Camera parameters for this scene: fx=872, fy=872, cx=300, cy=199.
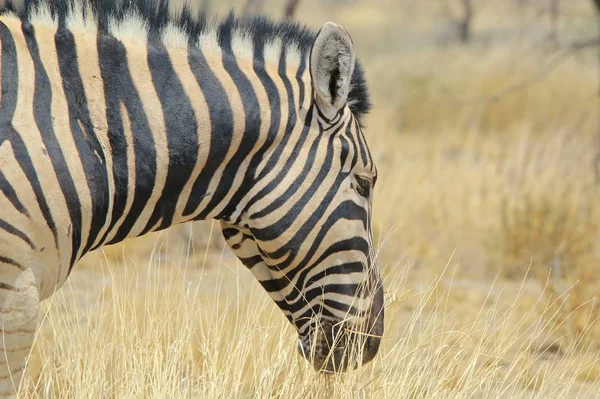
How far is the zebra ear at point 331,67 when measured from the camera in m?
2.80

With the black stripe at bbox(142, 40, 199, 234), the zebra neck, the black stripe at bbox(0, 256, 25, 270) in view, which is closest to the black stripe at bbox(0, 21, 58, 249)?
the black stripe at bbox(0, 256, 25, 270)

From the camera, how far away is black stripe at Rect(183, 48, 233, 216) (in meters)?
2.84

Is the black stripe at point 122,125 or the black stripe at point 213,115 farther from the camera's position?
the black stripe at point 213,115

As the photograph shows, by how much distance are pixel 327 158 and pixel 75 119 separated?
0.83m

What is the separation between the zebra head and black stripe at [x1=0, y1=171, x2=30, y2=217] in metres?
0.77

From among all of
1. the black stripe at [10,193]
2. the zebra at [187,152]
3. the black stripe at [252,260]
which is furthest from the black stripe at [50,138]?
the black stripe at [252,260]

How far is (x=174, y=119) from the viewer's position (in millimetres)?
2787

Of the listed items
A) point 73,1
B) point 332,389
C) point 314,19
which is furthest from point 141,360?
point 314,19

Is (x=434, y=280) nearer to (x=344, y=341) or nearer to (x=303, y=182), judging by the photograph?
(x=344, y=341)

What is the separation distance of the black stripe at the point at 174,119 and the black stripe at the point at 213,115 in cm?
5

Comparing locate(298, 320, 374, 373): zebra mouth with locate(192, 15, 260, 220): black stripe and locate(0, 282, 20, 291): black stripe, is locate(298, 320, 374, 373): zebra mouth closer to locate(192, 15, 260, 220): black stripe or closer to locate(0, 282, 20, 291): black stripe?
locate(192, 15, 260, 220): black stripe

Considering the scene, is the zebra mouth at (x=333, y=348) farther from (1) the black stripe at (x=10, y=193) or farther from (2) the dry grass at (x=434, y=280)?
(1) the black stripe at (x=10, y=193)

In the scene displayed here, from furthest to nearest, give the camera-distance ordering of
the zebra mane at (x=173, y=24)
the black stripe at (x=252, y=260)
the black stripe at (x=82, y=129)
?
1. the black stripe at (x=252, y=260)
2. the zebra mane at (x=173, y=24)
3. the black stripe at (x=82, y=129)

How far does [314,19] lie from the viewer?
3706cm
